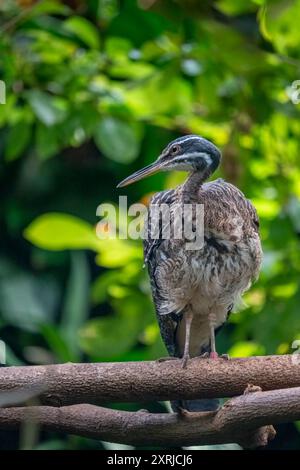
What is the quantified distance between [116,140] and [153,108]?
1.67 feet

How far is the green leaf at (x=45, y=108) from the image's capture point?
3.95 m

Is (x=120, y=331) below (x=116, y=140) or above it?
below

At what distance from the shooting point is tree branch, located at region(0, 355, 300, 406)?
109 inches

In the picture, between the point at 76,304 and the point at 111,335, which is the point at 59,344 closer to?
the point at 111,335

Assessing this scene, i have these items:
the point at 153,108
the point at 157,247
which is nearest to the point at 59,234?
the point at 153,108

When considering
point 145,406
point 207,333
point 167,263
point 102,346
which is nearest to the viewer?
point 167,263

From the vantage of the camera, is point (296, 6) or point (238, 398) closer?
point (238, 398)

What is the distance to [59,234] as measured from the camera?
4.14m

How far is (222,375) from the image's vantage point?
281cm

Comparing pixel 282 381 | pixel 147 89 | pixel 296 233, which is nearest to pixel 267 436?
pixel 282 381

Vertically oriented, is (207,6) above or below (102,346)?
above

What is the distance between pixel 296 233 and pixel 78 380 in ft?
5.12
